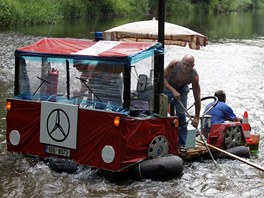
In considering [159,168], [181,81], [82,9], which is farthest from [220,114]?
[82,9]

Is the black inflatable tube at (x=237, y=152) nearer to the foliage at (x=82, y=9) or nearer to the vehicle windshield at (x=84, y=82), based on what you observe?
the vehicle windshield at (x=84, y=82)

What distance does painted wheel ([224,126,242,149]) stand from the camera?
1033 centimetres

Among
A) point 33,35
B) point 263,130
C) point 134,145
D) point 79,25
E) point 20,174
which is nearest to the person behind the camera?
point 134,145

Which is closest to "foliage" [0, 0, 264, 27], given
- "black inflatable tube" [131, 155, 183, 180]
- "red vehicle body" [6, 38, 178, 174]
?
"red vehicle body" [6, 38, 178, 174]

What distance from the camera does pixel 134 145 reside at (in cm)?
837

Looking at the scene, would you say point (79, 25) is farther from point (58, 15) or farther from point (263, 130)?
point (263, 130)

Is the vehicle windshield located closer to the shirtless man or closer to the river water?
the shirtless man

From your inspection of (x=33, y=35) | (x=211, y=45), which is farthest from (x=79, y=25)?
(x=211, y=45)

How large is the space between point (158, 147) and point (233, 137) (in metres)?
2.25

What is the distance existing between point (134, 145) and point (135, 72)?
1.14m

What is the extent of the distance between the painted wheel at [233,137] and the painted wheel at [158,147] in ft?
6.12

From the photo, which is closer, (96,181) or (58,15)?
(96,181)

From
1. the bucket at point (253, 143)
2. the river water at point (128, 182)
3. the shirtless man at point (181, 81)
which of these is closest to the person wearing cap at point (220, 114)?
the bucket at point (253, 143)

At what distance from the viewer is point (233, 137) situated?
411 inches
